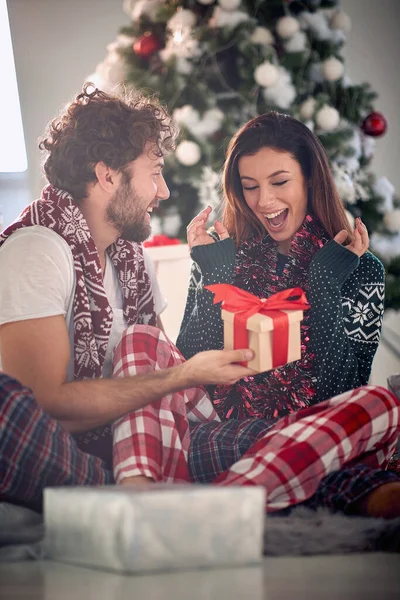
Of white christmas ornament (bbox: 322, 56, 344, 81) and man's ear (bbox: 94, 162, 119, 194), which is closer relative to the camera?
man's ear (bbox: 94, 162, 119, 194)

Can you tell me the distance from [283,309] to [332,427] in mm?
204

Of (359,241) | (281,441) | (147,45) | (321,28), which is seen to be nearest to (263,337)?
(281,441)

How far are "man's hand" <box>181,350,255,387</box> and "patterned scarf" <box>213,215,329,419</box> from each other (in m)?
0.16

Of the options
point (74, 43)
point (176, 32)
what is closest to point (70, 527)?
point (176, 32)

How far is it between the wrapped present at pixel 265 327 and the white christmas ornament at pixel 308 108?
791mm

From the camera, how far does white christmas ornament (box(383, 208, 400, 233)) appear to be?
195cm

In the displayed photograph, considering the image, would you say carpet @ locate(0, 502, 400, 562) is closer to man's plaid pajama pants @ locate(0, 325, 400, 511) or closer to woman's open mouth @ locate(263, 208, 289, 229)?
man's plaid pajama pants @ locate(0, 325, 400, 511)

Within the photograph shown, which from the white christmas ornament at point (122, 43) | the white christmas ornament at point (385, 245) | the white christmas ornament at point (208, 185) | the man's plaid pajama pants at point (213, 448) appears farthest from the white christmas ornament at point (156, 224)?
the man's plaid pajama pants at point (213, 448)

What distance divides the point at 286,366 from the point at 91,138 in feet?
1.81

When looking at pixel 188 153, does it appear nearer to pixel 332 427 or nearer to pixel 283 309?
pixel 283 309

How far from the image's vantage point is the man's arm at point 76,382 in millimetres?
1156

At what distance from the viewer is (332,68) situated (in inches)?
74.2

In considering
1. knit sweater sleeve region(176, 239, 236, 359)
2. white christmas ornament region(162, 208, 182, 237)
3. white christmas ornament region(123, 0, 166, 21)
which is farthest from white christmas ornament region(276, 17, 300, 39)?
knit sweater sleeve region(176, 239, 236, 359)

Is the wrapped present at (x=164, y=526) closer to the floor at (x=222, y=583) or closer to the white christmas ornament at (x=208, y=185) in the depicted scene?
the floor at (x=222, y=583)
